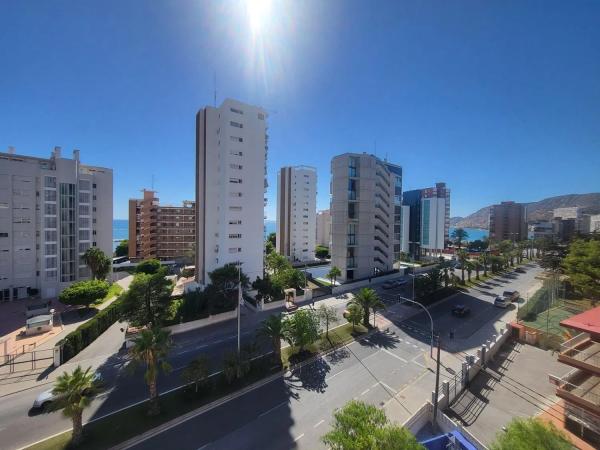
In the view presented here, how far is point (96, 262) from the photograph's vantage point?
46.9 metres

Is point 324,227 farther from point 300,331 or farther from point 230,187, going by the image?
point 300,331

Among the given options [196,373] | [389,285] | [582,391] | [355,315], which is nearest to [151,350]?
[196,373]

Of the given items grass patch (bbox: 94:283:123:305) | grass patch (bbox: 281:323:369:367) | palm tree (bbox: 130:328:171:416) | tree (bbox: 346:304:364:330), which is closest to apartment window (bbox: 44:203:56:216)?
grass patch (bbox: 94:283:123:305)

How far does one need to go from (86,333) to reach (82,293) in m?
11.9

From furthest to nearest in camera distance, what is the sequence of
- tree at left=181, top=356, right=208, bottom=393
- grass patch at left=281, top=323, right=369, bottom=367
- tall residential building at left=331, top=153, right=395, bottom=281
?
1. tall residential building at left=331, top=153, right=395, bottom=281
2. grass patch at left=281, top=323, right=369, bottom=367
3. tree at left=181, top=356, right=208, bottom=393

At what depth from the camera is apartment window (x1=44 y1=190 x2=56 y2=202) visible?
1831 inches

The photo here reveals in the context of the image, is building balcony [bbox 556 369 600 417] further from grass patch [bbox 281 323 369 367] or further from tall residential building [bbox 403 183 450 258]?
tall residential building [bbox 403 183 450 258]

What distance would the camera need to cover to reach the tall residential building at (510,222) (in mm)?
135625

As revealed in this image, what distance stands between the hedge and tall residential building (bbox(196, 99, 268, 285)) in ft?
50.8

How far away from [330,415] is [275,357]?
7.89 meters

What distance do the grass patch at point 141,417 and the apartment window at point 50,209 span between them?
44.4 metres

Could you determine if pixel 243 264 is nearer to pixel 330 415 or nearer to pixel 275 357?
pixel 275 357

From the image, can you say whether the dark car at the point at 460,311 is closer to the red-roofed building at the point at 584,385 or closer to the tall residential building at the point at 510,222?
the red-roofed building at the point at 584,385

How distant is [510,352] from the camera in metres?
27.4
